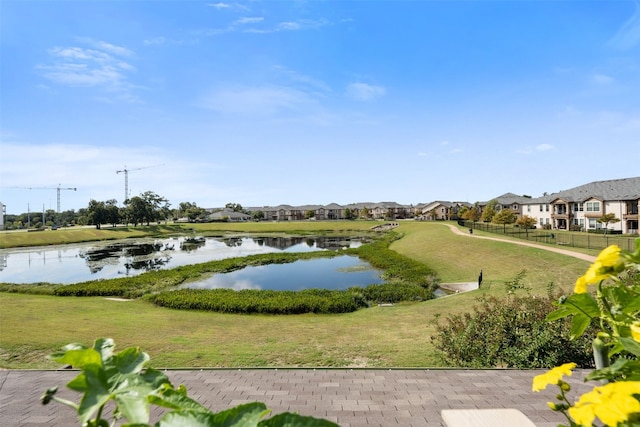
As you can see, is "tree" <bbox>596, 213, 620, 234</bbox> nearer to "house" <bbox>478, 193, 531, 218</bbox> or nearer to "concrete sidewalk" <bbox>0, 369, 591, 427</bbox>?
"house" <bbox>478, 193, 531, 218</bbox>

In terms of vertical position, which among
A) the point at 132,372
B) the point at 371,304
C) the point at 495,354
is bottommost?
the point at 371,304

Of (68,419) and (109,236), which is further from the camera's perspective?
(109,236)

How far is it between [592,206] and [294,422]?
5730 centimetres

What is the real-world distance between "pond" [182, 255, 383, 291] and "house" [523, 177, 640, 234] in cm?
3195

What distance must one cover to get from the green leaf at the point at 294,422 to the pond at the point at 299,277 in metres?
22.9

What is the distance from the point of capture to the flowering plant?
806mm

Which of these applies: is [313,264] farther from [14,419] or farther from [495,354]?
[14,419]

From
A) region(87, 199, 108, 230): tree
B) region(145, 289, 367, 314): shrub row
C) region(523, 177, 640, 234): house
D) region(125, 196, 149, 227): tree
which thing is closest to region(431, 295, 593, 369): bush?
region(145, 289, 367, 314): shrub row

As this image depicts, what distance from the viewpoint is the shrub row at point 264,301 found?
1778cm

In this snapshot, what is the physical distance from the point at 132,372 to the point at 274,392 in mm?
5725

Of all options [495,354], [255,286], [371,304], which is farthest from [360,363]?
[255,286]

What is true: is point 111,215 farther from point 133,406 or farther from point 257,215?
point 133,406

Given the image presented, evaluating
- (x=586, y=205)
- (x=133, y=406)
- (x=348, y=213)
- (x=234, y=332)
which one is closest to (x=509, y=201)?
(x=586, y=205)

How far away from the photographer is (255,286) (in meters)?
24.6
